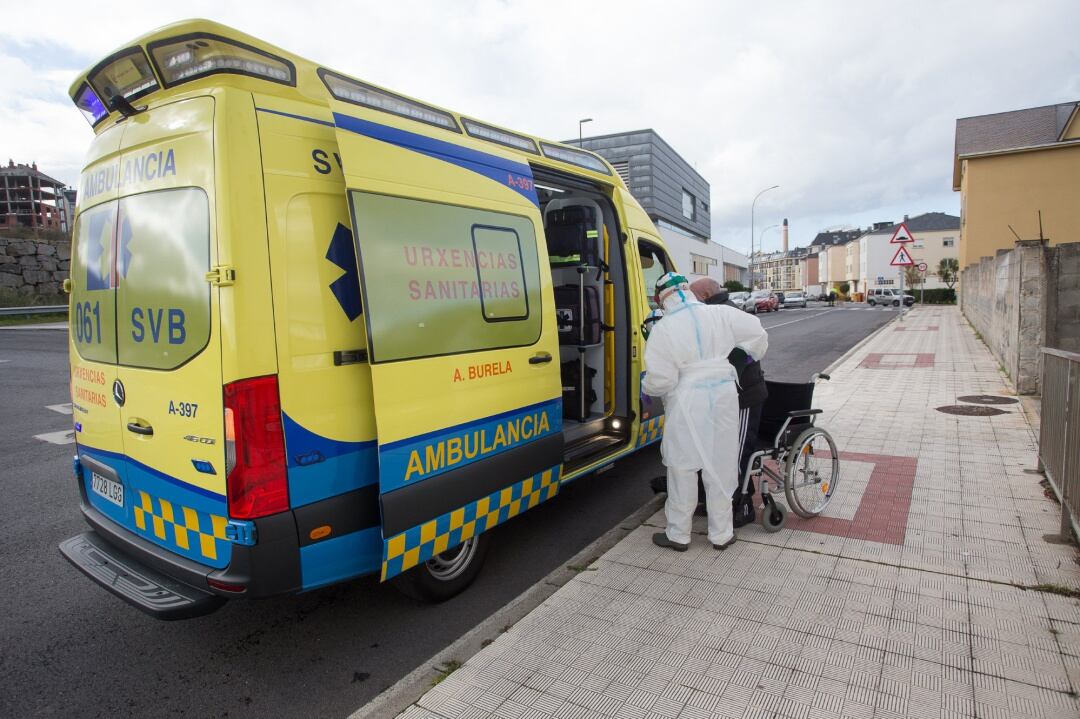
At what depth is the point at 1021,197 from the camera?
31.5 meters

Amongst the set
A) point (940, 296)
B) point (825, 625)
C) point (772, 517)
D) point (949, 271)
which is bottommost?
point (825, 625)

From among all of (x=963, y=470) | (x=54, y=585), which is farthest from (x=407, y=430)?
(x=963, y=470)

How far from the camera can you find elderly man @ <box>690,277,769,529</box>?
4.14m

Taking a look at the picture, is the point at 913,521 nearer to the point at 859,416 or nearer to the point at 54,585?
the point at 859,416

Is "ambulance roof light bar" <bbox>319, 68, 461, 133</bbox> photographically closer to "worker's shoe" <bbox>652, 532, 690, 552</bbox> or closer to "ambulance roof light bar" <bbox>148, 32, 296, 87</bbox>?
"ambulance roof light bar" <bbox>148, 32, 296, 87</bbox>

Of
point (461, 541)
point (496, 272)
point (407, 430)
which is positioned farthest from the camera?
point (496, 272)

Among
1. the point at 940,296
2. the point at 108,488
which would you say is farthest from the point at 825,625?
the point at 940,296

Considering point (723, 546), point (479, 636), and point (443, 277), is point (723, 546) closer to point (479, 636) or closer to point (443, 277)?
point (479, 636)

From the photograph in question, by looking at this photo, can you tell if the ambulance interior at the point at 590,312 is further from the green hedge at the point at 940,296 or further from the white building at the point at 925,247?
the white building at the point at 925,247

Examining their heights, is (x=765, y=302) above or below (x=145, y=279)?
below

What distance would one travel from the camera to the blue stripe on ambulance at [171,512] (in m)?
2.66

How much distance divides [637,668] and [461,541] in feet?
3.62

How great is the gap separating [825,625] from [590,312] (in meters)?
3.18

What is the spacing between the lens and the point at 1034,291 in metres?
8.38
